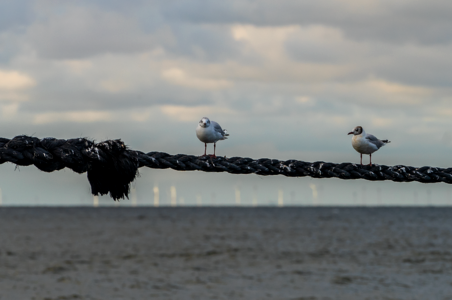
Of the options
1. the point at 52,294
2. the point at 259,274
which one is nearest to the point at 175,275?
the point at 259,274

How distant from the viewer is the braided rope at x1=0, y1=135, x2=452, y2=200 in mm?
4055

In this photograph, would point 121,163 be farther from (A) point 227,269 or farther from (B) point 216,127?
(A) point 227,269

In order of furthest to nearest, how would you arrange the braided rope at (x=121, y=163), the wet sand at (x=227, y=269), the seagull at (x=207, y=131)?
the wet sand at (x=227, y=269) → the seagull at (x=207, y=131) → the braided rope at (x=121, y=163)

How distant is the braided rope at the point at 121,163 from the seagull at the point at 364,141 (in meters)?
3.82

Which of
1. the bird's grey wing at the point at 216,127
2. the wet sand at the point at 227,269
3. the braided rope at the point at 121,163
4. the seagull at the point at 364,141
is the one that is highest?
the bird's grey wing at the point at 216,127

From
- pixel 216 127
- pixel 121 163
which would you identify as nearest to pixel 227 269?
pixel 216 127

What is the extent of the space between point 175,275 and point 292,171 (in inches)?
1717

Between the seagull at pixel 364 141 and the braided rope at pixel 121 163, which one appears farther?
the seagull at pixel 364 141

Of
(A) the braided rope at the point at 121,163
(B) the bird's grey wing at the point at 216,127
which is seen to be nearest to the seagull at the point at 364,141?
(B) the bird's grey wing at the point at 216,127

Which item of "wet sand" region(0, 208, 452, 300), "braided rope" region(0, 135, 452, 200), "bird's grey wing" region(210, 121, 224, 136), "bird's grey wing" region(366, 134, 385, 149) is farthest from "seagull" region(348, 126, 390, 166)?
"wet sand" region(0, 208, 452, 300)

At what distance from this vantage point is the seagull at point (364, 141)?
9.54m

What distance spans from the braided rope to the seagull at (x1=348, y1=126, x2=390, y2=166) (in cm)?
382

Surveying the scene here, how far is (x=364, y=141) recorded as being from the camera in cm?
951

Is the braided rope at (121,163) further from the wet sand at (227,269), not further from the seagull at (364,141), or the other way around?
the wet sand at (227,269)
